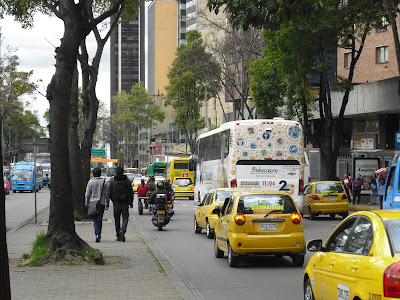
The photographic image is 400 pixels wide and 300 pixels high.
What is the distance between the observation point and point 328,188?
30016 millimetres

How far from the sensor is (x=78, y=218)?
2678 cm

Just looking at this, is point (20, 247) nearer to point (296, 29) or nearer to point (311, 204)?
point (311, 204)

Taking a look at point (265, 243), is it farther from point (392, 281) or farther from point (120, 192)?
point (392, 281)

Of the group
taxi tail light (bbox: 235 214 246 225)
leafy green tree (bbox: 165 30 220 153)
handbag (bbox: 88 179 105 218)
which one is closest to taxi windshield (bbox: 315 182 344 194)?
handbag (bbox: 88 179 105 218)

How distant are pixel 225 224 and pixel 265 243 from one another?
1162 mm

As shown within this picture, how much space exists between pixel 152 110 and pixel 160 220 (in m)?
92.2

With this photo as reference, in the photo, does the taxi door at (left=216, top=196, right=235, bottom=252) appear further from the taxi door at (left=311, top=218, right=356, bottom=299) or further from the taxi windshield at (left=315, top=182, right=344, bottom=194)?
the taxi windshield at (left=315, top=182, right=344, bottom=194)

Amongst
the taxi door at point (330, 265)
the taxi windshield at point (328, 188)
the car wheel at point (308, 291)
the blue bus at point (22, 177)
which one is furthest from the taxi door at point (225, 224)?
the blue bus at point (22, 177)

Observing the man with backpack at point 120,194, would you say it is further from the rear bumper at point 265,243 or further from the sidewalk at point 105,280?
the rear bumper at point 265,243

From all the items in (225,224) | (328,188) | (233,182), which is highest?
(233,182)

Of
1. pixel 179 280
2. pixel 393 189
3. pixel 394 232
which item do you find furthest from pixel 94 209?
pixel 394 232

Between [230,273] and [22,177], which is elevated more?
[22,177]

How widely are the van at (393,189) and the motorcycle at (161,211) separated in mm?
8319

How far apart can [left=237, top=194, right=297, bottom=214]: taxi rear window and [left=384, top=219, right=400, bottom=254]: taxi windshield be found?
7.56 m
